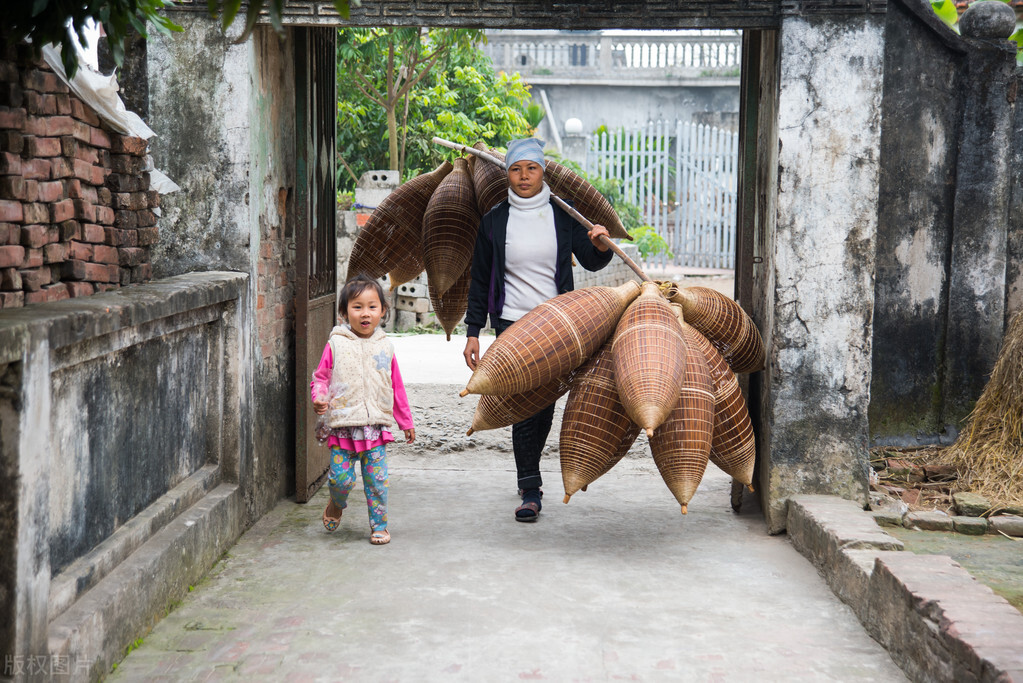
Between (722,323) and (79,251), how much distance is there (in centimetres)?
265

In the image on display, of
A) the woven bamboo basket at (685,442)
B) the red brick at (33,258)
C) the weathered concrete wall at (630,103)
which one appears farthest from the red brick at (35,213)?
the weathered concrete wall at (630,103)

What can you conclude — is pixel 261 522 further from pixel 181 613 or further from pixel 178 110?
pixel 178 110

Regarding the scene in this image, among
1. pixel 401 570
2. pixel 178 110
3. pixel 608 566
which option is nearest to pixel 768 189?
pixel 608 566

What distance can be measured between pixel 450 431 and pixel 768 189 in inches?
109

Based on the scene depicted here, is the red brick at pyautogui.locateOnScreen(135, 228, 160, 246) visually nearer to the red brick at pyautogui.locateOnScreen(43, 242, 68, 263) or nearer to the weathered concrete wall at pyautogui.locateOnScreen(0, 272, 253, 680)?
the weathered concrete wall at pyautogui.locateOnScreen(0, 272, 253, 680)

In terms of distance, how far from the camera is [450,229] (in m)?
5.45

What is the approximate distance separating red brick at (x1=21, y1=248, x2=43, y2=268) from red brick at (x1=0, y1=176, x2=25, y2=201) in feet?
0.66

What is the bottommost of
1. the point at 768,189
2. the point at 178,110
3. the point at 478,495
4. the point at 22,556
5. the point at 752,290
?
the point at 478,495

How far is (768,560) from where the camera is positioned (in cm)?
443

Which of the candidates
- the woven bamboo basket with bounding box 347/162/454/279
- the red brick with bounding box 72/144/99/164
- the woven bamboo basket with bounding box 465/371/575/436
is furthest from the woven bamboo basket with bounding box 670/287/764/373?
the red brick with bounding box 72/144/99/164

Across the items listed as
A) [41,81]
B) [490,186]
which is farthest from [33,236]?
[490,186]

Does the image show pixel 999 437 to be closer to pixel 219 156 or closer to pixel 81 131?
pixel 219 156

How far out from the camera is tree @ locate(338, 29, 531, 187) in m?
13.9

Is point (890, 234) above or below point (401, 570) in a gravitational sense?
above
